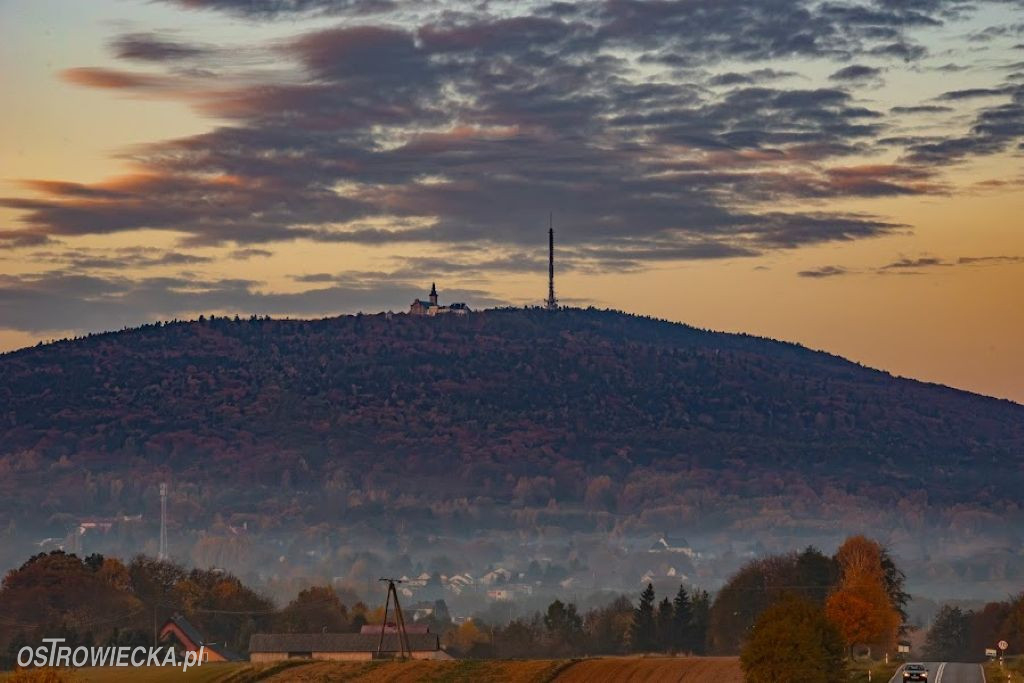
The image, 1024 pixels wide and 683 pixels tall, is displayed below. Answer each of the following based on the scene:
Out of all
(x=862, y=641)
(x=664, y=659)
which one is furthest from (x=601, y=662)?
(x=862, y=641)

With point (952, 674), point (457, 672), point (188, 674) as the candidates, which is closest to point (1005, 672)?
point (952, 674)

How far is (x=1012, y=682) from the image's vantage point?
13362cm

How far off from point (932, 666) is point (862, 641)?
23.7 m

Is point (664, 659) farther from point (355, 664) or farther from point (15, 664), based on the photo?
point (15, 664)

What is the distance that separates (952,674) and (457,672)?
Result: 34027mm

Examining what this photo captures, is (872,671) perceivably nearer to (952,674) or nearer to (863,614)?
(952,674)

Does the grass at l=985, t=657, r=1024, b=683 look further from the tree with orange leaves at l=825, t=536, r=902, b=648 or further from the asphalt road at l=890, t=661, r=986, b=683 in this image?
the tree with orange leaves at l=825, t=536, r=902, b=648

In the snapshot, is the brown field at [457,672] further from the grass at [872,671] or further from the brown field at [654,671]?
the grass at [872,671]

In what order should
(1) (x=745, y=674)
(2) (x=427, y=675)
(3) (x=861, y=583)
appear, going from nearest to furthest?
(1) (x=745, y=674) → (2) (x=427, y=675) → (3) (x=861, y=583)

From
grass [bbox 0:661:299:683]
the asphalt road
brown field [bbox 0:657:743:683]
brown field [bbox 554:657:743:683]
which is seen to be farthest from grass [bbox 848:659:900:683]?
grass [bbox 0:661:299:683]

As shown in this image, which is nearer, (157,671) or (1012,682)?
(1012,682)

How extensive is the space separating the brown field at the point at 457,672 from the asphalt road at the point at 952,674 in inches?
482

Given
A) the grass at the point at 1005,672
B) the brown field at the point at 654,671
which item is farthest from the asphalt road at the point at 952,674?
the brown field at the point at 654,671

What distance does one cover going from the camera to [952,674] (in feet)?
477
